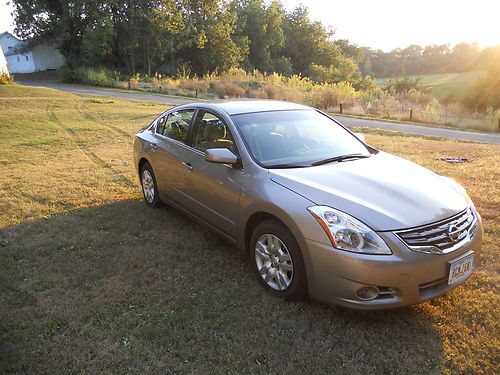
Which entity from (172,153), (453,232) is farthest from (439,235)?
(172,153)

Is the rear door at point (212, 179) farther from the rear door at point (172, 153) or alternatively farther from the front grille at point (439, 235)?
the front grille at point (439, 235)

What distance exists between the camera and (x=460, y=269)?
294 centimetres

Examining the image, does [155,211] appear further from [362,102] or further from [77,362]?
[362,102]

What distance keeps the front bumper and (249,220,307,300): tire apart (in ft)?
0.56

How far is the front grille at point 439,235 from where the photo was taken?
276 cm

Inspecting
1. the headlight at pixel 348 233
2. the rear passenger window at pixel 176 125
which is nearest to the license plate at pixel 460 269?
the headlight at pixel 348 233

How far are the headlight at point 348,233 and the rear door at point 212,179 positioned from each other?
98 centimetres

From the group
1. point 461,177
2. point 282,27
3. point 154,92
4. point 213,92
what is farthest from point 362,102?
point 282,27

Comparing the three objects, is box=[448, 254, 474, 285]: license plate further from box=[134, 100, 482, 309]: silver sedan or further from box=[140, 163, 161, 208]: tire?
box=[140, 163, 161, 208]: tire

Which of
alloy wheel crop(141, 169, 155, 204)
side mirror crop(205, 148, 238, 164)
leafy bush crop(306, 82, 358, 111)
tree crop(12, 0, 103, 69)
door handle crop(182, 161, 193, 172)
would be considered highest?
tree crop(12, 0, 103, 69)

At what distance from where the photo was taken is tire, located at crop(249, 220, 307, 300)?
10.2ft

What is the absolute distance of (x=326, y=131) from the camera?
14.0 ft

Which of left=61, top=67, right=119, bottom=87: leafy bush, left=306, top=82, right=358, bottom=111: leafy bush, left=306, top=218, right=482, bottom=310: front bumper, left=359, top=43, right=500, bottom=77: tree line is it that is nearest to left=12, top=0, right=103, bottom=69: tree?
left=61, top=67, right=119, bottom=87: leafy bush

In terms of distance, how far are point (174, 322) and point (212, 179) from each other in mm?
1431
